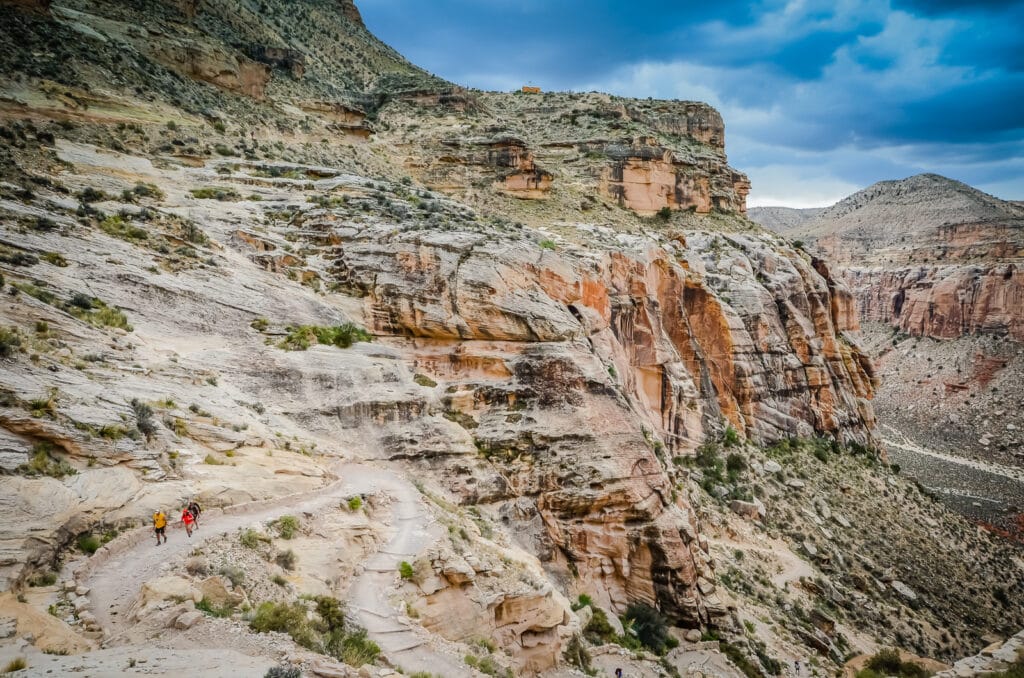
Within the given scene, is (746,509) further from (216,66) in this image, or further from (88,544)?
(216,66)

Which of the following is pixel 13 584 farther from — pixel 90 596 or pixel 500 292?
pixel 500 292

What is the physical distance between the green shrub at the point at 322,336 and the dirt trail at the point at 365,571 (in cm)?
554

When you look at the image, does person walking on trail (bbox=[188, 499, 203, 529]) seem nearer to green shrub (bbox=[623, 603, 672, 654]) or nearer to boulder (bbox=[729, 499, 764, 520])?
green shrub (bbox=[623, 603, 672, 654])

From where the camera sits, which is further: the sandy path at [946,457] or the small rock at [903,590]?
the sandy path at [946,457]

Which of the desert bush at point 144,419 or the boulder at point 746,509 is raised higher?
the desert bush at point 144,419

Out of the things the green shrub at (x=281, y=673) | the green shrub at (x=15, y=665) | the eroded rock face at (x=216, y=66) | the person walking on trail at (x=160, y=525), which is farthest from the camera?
the eroded rock face at (x=216, y=66)

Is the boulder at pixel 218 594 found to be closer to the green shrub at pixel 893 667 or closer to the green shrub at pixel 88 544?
the green shrub at pixel 88 544

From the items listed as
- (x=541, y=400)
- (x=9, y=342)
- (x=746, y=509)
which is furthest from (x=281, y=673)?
(x=746, y=509)

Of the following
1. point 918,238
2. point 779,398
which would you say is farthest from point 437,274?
point 918,238

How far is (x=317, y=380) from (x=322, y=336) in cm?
219

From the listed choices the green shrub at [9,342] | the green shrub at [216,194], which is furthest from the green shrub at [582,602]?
the green shrub at [216,194]

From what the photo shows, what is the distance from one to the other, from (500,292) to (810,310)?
38939 mm

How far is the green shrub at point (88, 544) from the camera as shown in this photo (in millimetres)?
10969

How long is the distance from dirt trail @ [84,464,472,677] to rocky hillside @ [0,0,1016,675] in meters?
0.08
